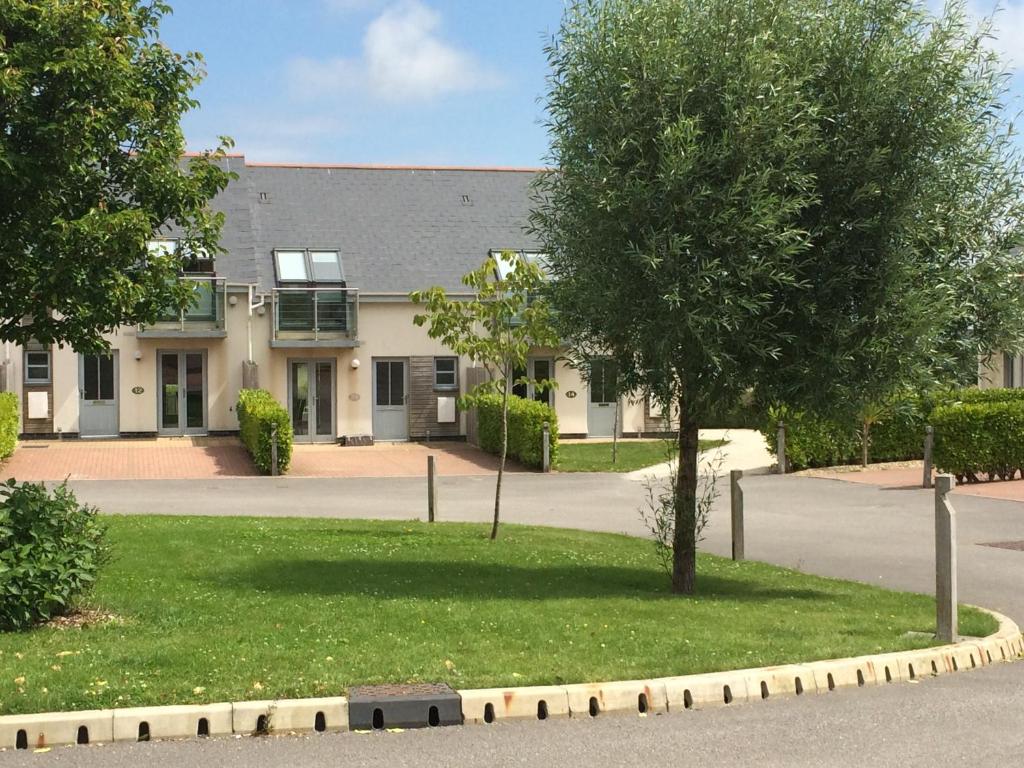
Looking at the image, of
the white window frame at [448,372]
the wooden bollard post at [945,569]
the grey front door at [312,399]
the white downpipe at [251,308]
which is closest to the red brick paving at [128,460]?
the grey front door at [312,399]

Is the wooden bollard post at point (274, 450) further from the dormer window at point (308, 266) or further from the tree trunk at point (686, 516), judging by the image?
the tree trunk at point (686, 516)

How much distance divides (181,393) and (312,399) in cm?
341

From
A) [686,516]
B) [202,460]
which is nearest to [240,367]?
[202,460]

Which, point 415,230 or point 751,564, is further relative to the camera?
point 415,230

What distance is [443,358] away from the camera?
34750 millimetres

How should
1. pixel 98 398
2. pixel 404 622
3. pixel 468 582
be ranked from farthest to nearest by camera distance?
1. pixel 98 398
2. pixel 468 582
3. pixel 404 622

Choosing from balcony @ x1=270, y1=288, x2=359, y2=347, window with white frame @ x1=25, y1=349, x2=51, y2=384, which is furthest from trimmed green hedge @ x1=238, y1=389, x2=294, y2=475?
window with white frame @ x1=25, y1=349, x2=51, y2=384

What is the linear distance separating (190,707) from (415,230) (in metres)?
31.2

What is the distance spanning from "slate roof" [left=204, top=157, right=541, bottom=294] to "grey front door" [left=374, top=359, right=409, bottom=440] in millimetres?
2098

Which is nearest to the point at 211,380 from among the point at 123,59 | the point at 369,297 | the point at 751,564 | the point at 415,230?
the point at 369,297

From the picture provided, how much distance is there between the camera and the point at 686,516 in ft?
36.8

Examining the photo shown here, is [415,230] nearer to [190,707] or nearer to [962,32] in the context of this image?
[962,32]

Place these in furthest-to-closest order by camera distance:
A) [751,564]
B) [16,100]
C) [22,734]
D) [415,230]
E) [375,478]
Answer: [415,230], [375,478], [751,564], [16,100], [22,734]

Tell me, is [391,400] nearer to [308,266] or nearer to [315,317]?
[315,317]
